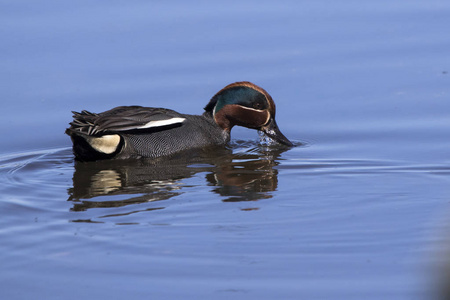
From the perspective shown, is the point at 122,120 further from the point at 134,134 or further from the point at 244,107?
the point at 244,107

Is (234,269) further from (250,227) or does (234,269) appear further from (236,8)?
(236,8)

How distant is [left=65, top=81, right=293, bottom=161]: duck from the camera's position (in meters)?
7.73

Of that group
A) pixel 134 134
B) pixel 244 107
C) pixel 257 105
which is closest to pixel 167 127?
pixel 134 134

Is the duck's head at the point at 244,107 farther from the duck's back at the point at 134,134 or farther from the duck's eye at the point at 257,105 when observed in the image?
the duck's back at the point at 134,134

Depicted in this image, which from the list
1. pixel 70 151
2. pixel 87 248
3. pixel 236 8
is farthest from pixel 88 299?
pixel 236 8

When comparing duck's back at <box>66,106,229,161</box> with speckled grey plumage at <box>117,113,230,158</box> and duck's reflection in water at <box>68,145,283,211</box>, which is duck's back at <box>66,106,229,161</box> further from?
duck's reflection in water at <box>68,145,283,211</box>

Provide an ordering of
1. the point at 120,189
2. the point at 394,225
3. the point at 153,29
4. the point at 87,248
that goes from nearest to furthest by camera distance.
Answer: the point at 87,248 → the point at 394,225 → the point at 120,189 → the point at 153,29

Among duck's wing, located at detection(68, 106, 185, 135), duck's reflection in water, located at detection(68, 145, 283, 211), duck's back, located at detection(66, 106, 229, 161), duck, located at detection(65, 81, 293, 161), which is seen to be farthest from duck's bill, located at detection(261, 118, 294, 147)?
duck's wing, located at detection(68, 106, 185, 135)

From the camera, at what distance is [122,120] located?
7891 mm

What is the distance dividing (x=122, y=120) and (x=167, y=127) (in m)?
0.56

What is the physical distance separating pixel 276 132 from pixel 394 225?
336 cm

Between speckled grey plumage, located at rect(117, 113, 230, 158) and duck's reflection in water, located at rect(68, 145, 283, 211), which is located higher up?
speckled grey plumage, located at rect(117, 113, 230, 158)

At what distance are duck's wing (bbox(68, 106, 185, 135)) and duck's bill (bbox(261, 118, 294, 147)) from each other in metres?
1.07

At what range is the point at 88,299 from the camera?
4156 millimetres
